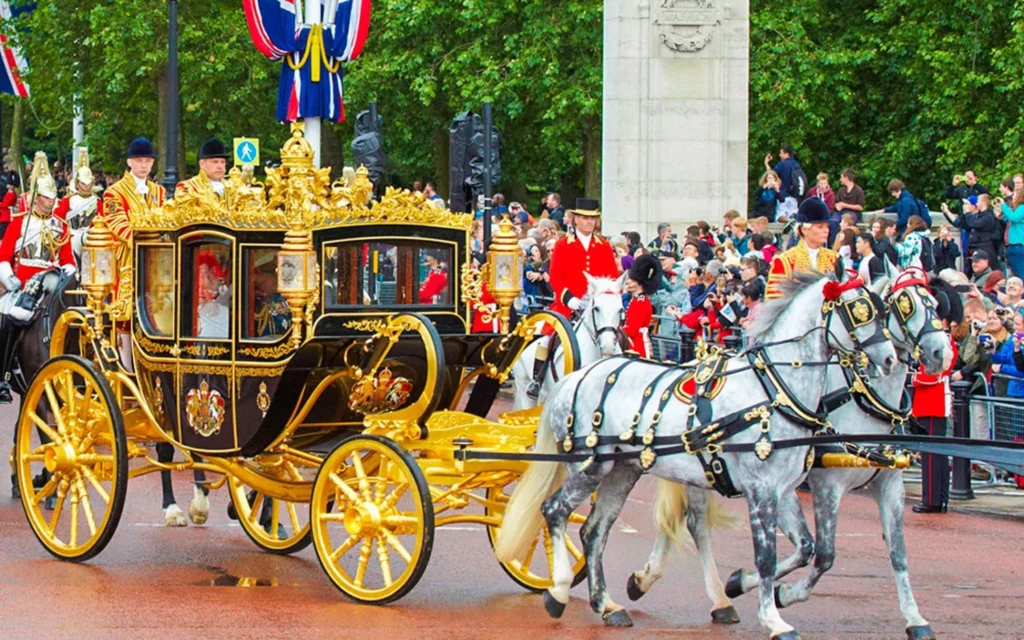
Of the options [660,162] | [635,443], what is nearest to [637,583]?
[635,443]

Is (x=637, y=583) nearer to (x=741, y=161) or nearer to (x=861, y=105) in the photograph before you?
(x=741, y=161)

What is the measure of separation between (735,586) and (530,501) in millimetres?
1219

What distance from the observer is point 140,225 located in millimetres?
12008

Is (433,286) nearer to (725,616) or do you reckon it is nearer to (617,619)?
(617,619)

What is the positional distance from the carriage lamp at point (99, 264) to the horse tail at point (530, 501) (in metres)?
3.39

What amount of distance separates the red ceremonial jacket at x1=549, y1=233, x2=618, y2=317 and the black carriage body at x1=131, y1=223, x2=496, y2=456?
4.90m

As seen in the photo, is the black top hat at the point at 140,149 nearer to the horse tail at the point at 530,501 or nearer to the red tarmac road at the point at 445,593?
the red tarmac road at the point at 445,593

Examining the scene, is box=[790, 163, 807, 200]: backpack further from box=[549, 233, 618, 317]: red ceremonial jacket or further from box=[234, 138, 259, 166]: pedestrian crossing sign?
box=[549, 233, 618, 317]: red ceremonial jacket

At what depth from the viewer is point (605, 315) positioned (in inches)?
603

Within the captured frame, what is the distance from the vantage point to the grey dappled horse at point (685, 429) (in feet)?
31.6

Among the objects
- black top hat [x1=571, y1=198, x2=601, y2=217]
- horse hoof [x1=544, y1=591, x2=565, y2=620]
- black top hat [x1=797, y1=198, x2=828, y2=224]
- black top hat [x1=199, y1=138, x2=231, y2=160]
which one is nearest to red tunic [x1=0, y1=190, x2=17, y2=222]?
black top hat [x1=571, y1=198, x2=601, y2=217]

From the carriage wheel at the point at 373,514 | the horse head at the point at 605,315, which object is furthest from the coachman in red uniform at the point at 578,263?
the carriage wheel at the point at 373,514

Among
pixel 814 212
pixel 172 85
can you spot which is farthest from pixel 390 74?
pixel 814 212

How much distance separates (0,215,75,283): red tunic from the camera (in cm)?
1480
